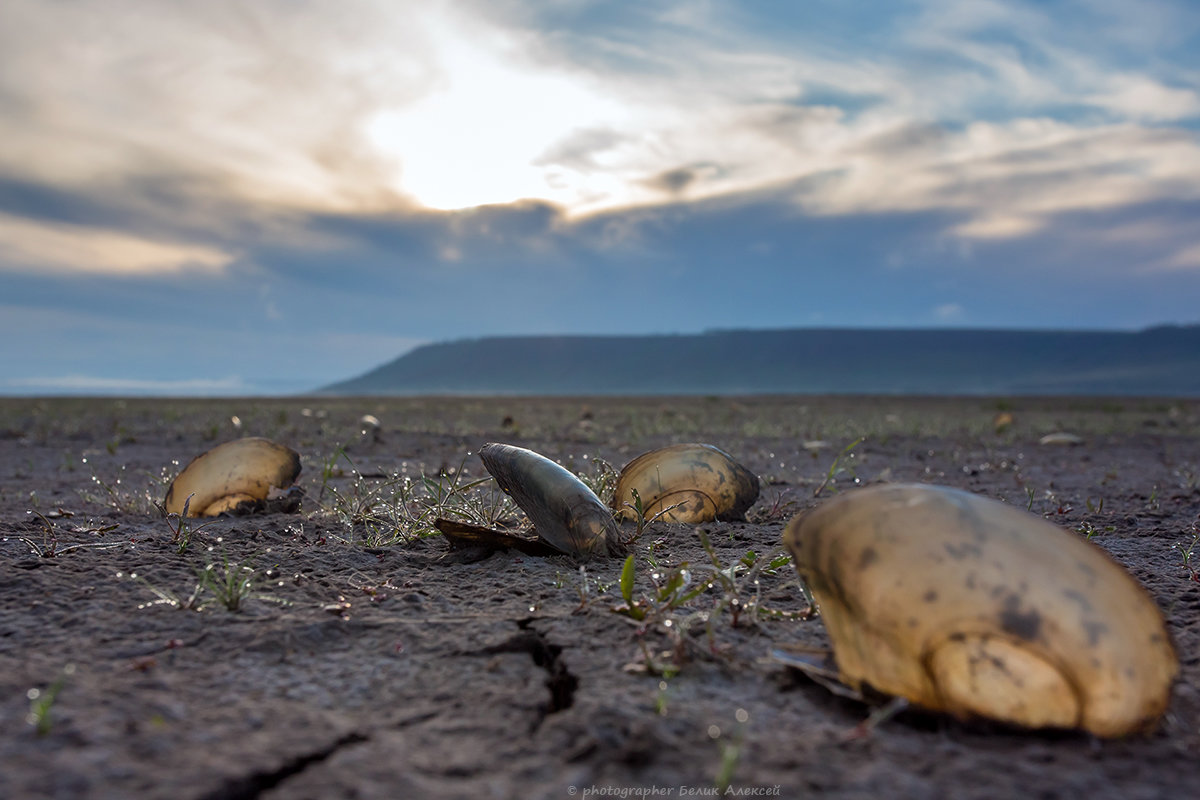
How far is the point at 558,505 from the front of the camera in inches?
105

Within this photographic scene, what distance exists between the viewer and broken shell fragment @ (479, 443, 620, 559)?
2.65m

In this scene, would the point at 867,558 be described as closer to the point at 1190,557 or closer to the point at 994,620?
the point at 994,620

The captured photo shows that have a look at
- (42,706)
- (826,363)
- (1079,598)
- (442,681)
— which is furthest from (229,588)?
(826,363)

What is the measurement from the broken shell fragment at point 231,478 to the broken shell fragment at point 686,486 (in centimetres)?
169

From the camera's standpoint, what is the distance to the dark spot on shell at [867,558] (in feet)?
5.19

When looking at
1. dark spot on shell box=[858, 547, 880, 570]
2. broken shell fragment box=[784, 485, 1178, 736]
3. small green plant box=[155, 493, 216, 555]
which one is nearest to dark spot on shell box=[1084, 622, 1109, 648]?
broken shell fragment box=[784, 485, 1178, 736]

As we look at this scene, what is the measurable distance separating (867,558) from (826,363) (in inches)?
5915

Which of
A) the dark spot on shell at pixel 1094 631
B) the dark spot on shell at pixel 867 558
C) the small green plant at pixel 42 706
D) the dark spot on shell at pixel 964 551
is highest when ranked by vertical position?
the dark spot on shell at pixel 964 551

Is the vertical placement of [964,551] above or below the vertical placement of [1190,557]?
above

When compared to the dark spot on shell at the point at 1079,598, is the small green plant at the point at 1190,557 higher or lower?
lower

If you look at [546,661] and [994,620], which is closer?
[994,620]

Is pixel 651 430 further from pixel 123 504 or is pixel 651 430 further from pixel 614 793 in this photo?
pixel 614 793

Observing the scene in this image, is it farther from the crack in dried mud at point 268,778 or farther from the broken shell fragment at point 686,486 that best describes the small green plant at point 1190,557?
the crack in dried mud at point 268,778

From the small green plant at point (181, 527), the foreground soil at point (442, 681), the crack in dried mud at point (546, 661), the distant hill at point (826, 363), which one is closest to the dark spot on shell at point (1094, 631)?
the foreground soil at point (442, 681)
